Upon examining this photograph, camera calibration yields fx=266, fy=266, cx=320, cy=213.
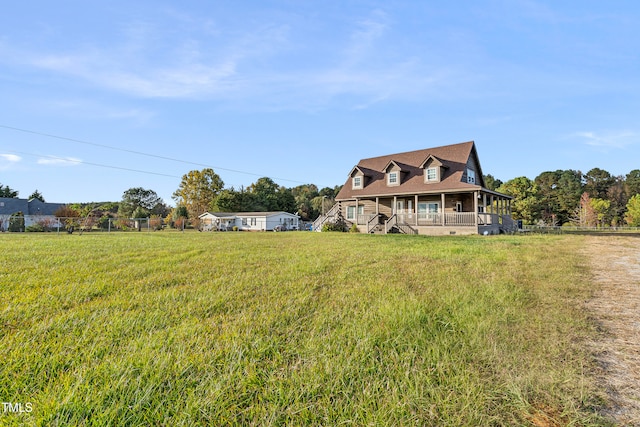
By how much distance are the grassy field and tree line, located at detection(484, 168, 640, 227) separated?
40180mm

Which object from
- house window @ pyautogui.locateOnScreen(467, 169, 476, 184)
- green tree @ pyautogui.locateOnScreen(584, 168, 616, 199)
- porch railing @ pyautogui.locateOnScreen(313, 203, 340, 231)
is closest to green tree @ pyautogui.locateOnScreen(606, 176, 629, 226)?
green tree @ pyautogui.locateOnScreen(584, 168, 616, 199)

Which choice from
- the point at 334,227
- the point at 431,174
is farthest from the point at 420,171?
the point at 334,227

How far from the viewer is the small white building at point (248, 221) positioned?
4222 cm

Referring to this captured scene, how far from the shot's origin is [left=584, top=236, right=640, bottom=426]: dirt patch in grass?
5.71 ft

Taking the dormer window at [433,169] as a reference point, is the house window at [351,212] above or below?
below

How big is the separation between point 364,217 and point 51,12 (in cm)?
2085

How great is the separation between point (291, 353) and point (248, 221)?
4354 cm

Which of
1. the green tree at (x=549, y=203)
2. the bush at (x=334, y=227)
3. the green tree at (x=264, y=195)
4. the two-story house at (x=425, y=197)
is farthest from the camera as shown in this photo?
the green tree at (x=264, y=195)

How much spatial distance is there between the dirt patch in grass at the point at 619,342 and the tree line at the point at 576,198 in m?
36.5

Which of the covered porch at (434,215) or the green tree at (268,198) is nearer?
the covered porch at (434,215)

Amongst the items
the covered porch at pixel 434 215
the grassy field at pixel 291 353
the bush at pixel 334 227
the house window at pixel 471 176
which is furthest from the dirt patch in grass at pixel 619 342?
the bush at pixel 334 227

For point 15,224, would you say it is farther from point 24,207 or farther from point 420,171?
point 420,171

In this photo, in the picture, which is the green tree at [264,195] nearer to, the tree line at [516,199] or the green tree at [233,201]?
the tree line at [516,199]

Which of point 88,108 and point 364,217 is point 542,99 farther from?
point 88,108
